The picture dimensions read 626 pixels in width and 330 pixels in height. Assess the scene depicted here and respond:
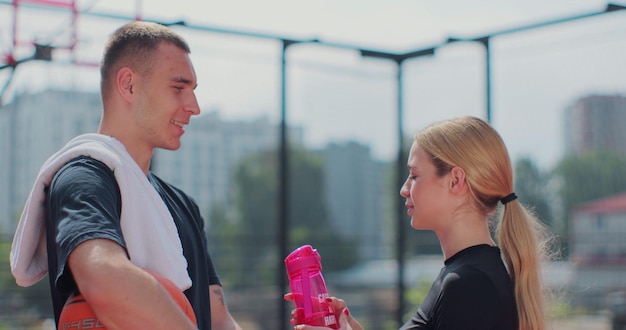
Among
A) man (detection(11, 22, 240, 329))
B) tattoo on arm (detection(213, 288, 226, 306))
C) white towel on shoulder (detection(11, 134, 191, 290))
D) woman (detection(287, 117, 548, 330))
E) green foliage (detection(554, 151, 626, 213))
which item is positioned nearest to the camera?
man (detection(11, 22, 240, 329))

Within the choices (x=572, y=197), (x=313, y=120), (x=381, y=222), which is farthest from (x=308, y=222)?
(x=572, y=197)

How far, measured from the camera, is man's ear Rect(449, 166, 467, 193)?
2410 millimetres

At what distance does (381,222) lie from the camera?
30.9 ft

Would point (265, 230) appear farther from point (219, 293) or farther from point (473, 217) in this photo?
point (473, 217)

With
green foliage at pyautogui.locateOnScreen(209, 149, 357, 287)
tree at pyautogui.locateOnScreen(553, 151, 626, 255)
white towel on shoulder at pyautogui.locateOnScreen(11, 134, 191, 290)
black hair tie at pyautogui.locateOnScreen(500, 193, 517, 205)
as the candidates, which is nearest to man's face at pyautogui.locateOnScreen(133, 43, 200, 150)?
white towel on shoulder at pyautogui.locateOnScreen(11, 134, 191, 290)

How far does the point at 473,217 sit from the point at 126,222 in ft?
3.28

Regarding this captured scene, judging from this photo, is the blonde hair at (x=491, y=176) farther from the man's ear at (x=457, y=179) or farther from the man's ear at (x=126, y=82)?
the man's ear at (x=126, y=82)

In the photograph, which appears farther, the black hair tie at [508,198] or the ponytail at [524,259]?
the black hair tie at [508,198]

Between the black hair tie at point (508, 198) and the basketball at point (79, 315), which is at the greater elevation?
the black hair tie at point (508, 198)

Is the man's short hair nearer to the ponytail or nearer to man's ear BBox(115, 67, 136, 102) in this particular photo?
man's ear BBox(115, 67, 136, 102)

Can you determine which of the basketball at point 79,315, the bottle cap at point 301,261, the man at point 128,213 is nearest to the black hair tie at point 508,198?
the bottle cap at point 301,261

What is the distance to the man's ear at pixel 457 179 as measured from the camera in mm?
2410

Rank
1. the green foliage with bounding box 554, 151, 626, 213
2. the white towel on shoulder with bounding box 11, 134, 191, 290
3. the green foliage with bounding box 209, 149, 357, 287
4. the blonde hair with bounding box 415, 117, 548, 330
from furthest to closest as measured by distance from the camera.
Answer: the green foliage with bounding box 209, 149, 357, 287, the green foliage with bounding box 554, 151, 626, 213, the blonde hair with bounding box 415, 117, 548, 330, the white towel on shoulder with bounding box 11, 134, 191, 290

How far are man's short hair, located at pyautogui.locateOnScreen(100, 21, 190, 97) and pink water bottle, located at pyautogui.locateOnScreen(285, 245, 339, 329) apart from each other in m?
0.69
